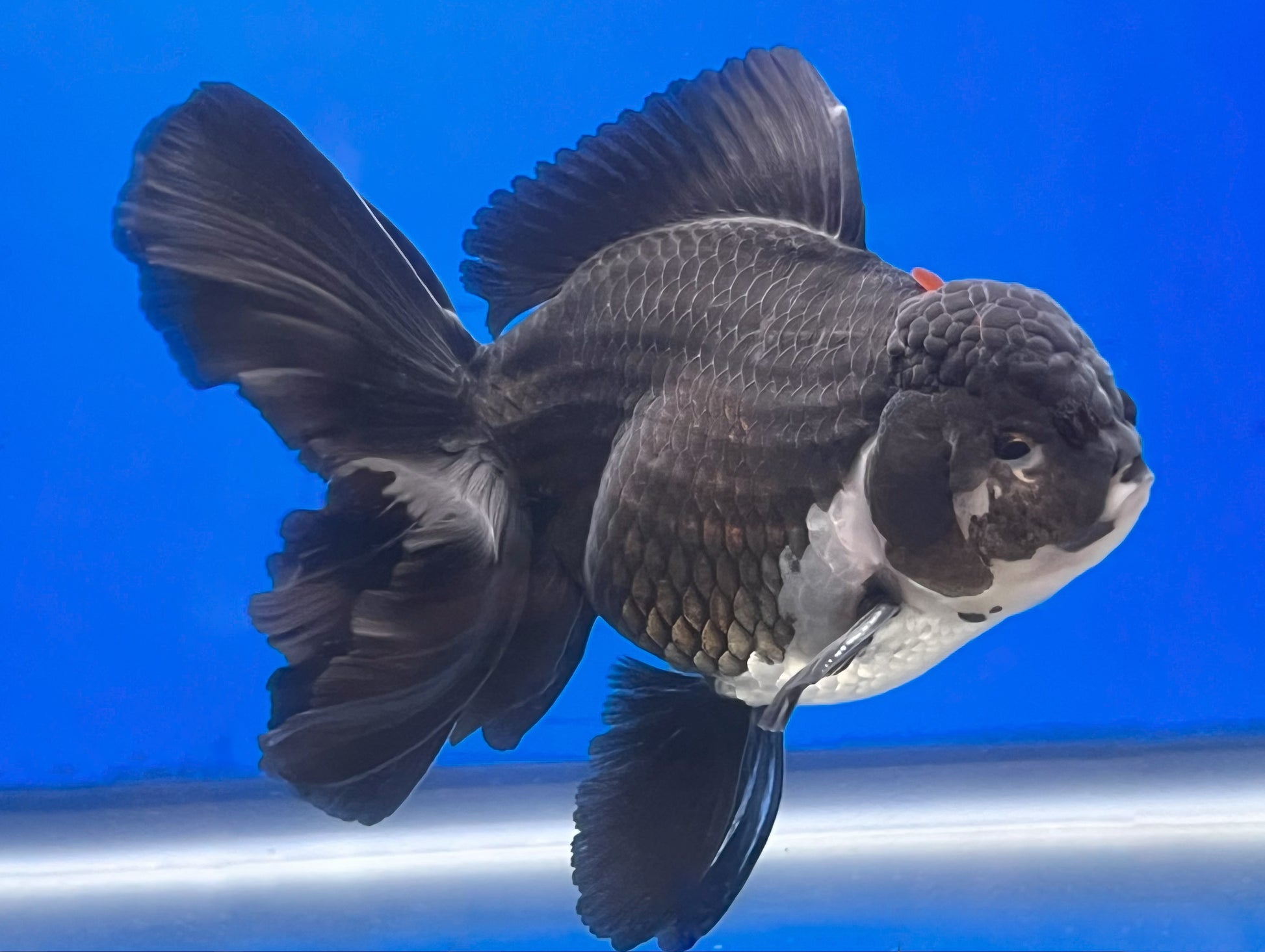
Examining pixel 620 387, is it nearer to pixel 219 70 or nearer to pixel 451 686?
pixel 451 686

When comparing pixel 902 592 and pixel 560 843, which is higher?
pixel 560 843

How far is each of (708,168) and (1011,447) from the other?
0.38m

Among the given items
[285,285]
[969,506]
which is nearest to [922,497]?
[969,506]

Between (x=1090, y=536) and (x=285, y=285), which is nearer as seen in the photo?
(x=1090, y=536)

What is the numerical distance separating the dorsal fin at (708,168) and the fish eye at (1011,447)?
26 cm

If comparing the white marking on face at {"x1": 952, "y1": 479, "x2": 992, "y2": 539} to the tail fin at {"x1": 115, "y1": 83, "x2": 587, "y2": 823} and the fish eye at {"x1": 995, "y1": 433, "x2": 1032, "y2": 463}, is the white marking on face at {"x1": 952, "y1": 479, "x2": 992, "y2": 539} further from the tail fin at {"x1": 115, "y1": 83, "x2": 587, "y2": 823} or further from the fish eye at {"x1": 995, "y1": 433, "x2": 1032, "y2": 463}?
the tail fin at {"x1": 115, "y1": 83, "x2": 587, "y2": 823}

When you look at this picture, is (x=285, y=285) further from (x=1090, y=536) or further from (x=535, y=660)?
(x=1090, y=536)

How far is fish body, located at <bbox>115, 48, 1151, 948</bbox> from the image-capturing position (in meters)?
0.59

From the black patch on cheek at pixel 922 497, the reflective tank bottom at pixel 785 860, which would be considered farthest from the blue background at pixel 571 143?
the black patch on cheek at pixel 922 497

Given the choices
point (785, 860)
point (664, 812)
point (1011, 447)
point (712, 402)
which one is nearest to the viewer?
point (1011, 447)

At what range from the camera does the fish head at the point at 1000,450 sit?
0.55 metres

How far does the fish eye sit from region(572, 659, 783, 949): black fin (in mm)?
341

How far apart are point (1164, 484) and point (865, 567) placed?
3.83ft

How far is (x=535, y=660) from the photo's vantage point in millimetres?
856
